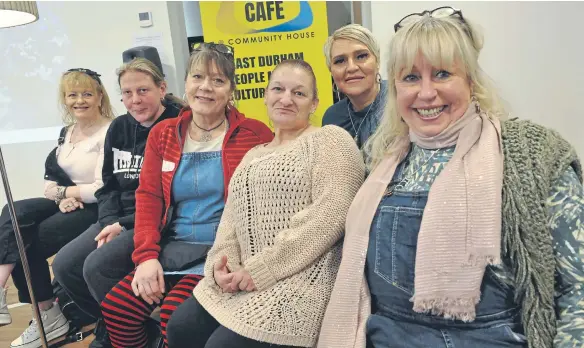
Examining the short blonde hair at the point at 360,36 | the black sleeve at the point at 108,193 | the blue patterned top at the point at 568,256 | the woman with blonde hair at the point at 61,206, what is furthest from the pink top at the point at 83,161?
the blue patterned top at the point at 568,256

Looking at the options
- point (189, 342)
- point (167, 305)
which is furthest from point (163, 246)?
point (189, 342)

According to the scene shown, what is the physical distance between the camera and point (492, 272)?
1.06 m

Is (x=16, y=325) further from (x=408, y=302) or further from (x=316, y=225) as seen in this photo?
(x=408, y=302)

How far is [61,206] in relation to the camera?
8.29ft

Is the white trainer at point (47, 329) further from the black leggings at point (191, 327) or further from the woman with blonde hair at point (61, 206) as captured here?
the black leggings at point (191, 327)

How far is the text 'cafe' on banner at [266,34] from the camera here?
3340 mm

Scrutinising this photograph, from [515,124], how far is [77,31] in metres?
3.54

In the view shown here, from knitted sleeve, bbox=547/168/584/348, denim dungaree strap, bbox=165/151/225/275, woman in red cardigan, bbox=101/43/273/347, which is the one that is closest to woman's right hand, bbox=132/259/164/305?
woman in red cardigan, bbox=101/43/273/347

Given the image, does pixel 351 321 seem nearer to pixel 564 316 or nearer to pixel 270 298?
pixel 270 298

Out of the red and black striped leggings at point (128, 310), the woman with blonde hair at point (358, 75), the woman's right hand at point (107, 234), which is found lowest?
the red and black striped leggings at point (128, 310)

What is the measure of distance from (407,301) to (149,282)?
104 cm

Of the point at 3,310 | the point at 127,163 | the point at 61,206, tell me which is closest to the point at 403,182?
the point at 127,163

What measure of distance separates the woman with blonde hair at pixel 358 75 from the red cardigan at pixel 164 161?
427mm

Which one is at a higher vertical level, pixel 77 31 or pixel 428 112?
pixel 77 31
